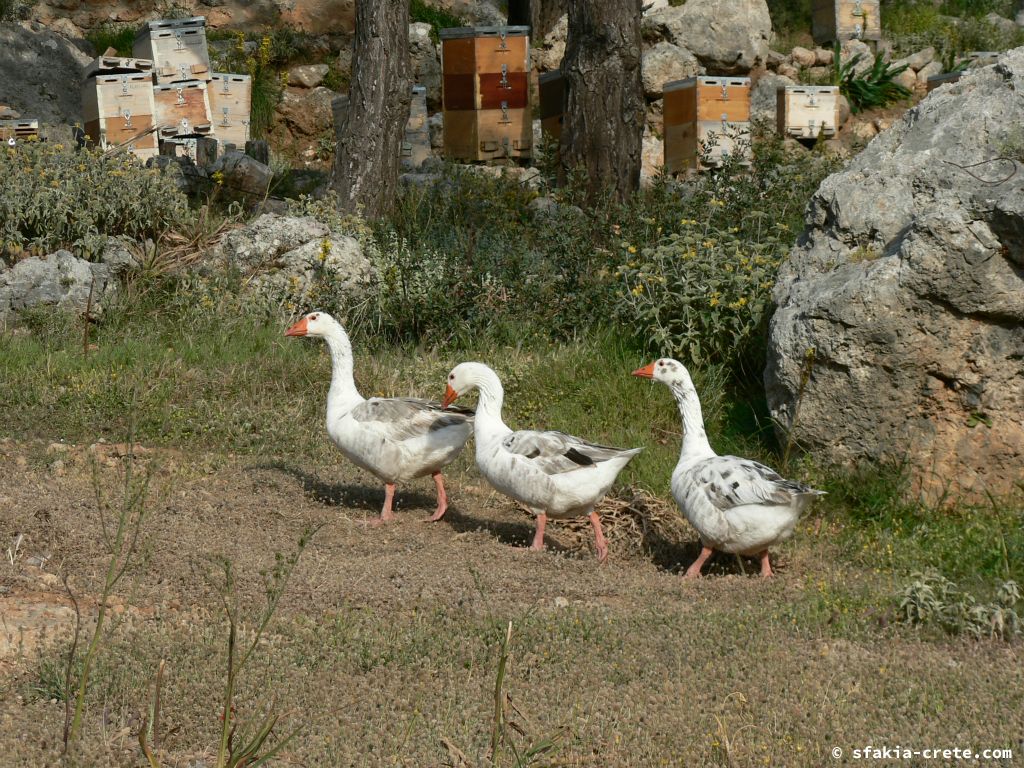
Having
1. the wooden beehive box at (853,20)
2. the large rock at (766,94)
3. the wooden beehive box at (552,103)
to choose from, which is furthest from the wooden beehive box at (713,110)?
the wooden beehive box at (853,20)

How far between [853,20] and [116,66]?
46.1 feet

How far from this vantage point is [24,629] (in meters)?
4.83

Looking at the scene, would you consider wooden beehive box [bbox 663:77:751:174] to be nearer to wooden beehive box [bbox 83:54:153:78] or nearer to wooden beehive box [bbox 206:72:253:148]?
wooden beehive box [bbox 206:72:253:148]

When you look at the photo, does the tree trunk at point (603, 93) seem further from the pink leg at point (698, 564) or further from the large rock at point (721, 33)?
the large rock at point (721, 33)

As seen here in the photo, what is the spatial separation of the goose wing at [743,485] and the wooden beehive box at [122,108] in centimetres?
966

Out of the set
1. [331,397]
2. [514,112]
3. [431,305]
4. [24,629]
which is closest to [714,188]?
[431,305]

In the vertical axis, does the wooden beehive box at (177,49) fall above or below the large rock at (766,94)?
above

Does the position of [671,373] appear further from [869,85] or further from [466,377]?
[869,85]

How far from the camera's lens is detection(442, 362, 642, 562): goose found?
6215mm

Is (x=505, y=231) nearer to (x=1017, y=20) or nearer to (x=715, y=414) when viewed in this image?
(x=715, y=414)

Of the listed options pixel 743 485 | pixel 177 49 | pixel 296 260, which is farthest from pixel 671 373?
pixel 177 49

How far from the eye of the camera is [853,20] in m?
22.4

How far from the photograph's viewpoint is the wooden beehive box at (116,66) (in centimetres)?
1384

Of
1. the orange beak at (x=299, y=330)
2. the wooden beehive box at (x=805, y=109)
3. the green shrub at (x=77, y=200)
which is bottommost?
the orange beak at (x=299, y=330)
